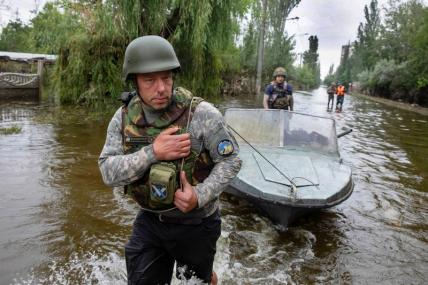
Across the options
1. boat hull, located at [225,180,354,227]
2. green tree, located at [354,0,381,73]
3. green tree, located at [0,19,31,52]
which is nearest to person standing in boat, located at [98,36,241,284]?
boat hull, located at [225,180,354,227]

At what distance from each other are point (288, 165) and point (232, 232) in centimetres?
121

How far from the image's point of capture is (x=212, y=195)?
6.52 ft

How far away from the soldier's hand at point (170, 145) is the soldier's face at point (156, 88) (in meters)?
0.19

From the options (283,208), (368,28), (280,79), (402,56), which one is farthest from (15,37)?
(368,28)

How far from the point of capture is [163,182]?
1.84 metres

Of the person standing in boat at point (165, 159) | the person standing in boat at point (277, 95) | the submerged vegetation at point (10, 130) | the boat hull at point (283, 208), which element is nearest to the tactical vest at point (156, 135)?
the person standing in boat at point (165, 159)

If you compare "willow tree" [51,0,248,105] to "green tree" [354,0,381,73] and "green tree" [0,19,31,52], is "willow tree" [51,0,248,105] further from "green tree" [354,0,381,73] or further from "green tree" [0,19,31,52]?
"green tree" [354,0,381,73]

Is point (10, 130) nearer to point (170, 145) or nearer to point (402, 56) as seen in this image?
point (170, 145)

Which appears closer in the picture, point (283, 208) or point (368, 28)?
point (283, 208)

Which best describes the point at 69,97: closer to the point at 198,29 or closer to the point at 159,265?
the point at 198,29

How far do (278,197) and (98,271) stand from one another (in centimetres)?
212

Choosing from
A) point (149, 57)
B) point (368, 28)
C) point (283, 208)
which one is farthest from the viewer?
point (368, 28)

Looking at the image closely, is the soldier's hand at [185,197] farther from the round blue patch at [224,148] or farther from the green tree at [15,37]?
the green tree at [15,37]

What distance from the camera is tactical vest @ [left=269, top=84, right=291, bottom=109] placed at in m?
8.12
